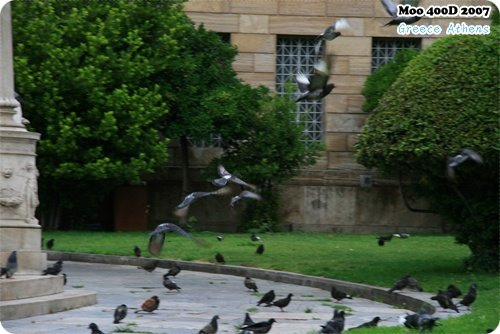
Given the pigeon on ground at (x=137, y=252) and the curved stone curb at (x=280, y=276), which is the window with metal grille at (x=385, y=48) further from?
the curved stone curb at (x=280, y=276)

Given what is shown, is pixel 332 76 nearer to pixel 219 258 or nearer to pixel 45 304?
pixel 219 258

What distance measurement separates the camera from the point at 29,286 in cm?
1279

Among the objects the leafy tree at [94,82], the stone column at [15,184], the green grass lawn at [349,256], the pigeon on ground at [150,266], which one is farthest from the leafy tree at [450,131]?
the leafy tree at [94,82]

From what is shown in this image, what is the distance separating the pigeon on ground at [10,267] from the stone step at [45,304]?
334 mm

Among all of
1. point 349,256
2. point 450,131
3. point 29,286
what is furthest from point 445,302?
point 349,256

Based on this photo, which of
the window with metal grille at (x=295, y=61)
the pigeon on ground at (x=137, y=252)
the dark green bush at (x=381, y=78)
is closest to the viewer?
the pigeon on ground at (x=137, y=252)

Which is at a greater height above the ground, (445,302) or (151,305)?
(445,302)

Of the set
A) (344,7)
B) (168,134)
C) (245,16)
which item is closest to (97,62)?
(168,134)

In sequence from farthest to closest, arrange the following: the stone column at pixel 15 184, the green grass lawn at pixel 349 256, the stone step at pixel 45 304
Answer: the green grass lawn at pixel 349 256 < the stone column at pixel 15 184 < the stone step at pixel 45 304

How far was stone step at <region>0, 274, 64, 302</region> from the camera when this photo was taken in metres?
12.4

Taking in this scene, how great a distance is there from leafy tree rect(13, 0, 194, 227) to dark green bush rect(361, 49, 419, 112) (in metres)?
4.87

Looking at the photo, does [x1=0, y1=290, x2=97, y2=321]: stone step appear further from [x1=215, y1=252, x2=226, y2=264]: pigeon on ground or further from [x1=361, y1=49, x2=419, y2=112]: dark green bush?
[x1=361, y1=49, x2=419, y2=112]: dark green bush

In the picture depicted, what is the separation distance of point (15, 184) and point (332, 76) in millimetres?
16320

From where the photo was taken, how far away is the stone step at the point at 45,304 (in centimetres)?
1193
